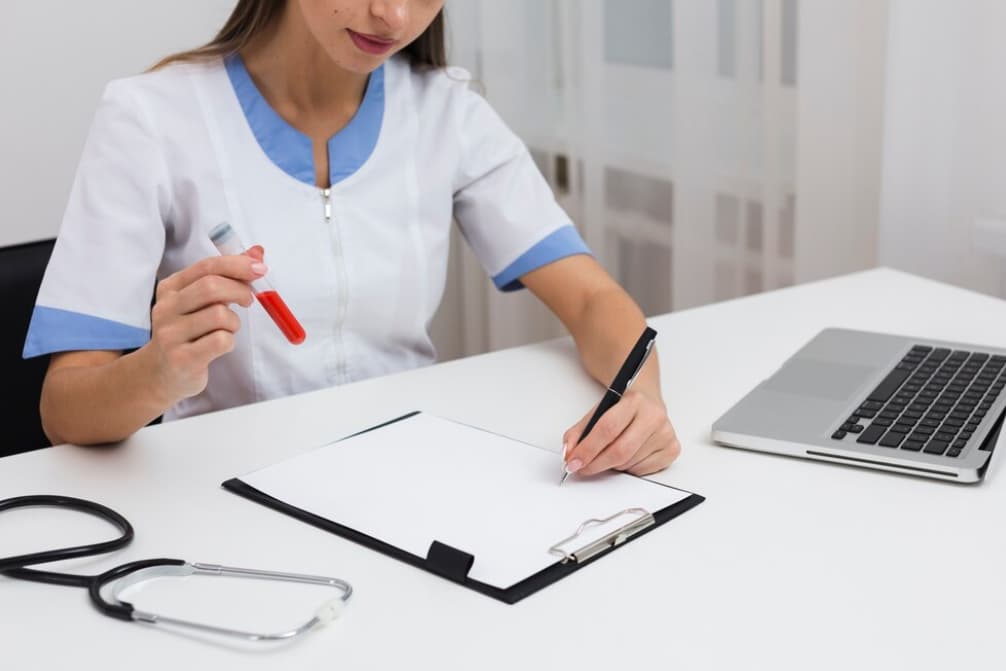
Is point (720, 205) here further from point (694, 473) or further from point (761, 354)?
point (694, 473)

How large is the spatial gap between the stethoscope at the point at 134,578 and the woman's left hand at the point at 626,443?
244mm

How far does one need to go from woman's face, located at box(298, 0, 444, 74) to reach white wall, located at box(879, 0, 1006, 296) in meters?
0.83

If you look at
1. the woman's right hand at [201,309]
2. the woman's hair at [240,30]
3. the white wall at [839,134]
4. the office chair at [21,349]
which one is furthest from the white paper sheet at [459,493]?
the white wall at [839,134]

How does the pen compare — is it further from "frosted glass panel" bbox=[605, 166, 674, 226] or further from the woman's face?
"frosted glass panel" bbox=[605, 166, 674, 226]

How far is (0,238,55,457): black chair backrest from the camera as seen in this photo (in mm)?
1220

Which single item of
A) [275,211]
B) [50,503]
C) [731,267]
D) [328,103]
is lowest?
[731,267]

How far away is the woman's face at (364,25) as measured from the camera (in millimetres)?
1129

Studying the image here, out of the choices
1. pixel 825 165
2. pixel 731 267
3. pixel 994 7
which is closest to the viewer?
pixel 994 7

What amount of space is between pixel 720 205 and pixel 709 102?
0.17m

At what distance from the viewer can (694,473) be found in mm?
954

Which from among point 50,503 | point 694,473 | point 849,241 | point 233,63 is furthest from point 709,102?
point 50,503

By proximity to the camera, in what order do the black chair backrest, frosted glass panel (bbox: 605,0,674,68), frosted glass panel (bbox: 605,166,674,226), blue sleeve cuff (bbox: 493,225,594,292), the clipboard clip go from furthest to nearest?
1. frosted glass panel (bbox: 605,166,674,226)
2. frosted glass panel (bbox: 605,0,674,68)
3. blue sleeve cuff (bbox: 493,225,594,292)
4. the black chair backrest
5. the clipboard clip

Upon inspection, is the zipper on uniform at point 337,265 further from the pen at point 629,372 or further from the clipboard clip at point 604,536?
the clipboard clip at point 604,536

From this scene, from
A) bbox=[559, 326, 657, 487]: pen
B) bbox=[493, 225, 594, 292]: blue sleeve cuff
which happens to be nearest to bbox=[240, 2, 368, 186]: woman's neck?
bbox=[493, 225, 594, 292]: blue sleeve cuff
